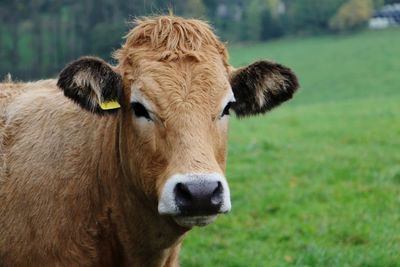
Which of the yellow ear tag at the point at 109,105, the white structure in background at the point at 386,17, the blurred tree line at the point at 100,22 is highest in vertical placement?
the yellow ear tag at the point at 109,105

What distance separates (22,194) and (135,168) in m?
1.04

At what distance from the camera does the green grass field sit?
7715 mm

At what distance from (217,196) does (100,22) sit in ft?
79.8

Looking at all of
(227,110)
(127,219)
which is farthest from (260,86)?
(127,219)

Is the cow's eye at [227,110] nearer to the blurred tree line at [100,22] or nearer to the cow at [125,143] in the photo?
the cow at [125,143]

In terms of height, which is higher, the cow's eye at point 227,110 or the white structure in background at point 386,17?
the cow's eye at point 227,110

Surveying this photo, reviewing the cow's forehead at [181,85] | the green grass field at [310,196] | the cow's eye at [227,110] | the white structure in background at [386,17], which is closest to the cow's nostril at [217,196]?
the cow's forehead at [181,85]

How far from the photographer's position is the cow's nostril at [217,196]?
3957 mm

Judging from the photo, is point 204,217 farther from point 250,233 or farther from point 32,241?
point 250,233

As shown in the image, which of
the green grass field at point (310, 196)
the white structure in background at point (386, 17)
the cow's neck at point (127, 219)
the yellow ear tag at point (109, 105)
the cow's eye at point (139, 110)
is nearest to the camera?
the cow's eye at point (139, 110)

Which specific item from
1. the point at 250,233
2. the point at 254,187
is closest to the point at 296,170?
the point at 254,187

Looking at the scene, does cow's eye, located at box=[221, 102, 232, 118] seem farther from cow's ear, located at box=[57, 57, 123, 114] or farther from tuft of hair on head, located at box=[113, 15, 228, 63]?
cow's ear, located at box=[57, 57, 123, 114]

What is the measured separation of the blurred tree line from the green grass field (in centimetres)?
425

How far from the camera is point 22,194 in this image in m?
5.23
